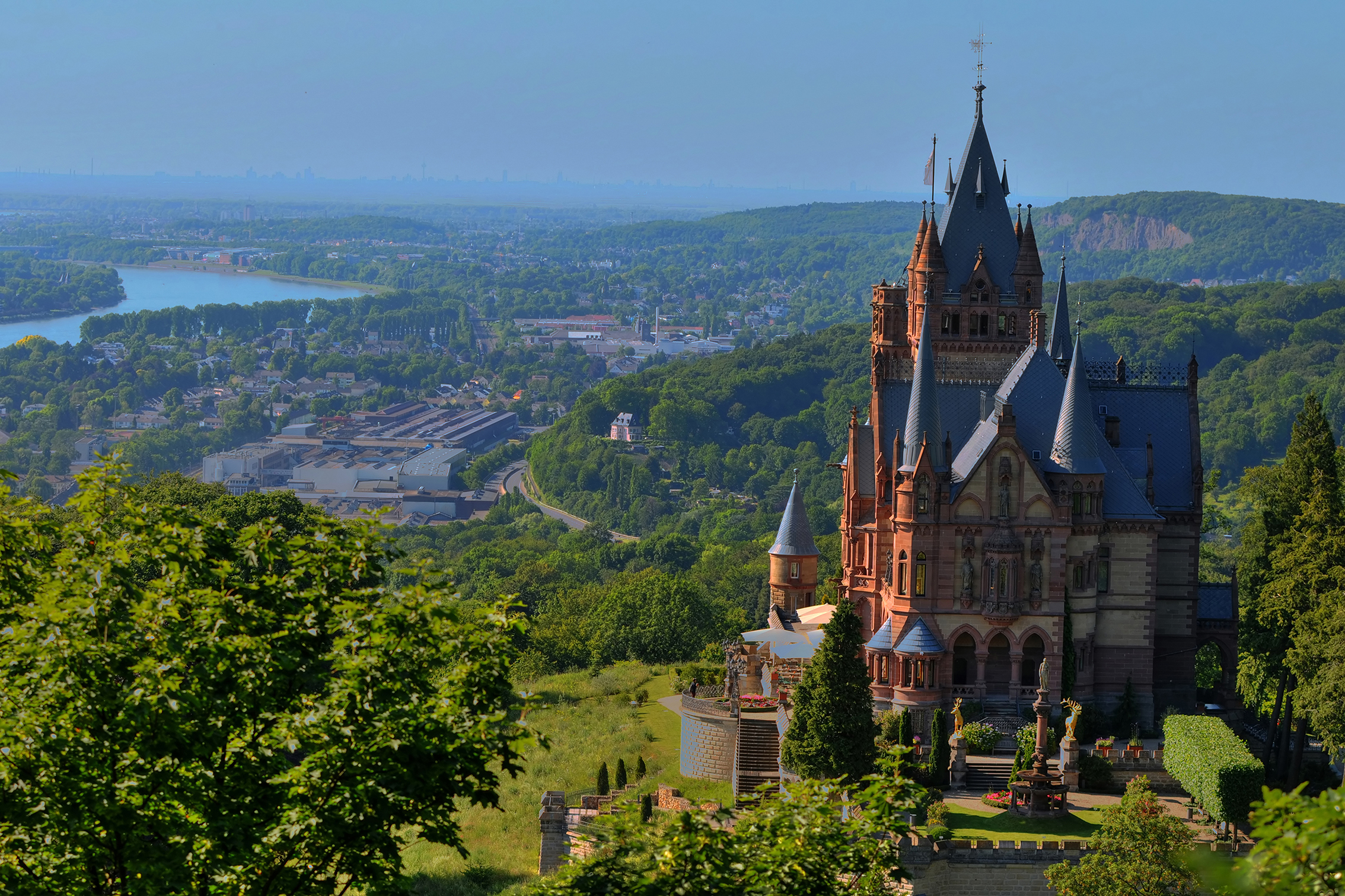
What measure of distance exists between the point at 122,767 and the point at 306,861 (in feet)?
10.6

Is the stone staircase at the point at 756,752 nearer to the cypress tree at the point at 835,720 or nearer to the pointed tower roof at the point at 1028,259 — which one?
the cypress tree at the point at 835,720

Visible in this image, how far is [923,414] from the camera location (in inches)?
2450

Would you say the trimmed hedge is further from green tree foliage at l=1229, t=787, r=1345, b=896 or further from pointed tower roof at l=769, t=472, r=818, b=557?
green tree foliage at l=1229, t=787, r=1345, b=896

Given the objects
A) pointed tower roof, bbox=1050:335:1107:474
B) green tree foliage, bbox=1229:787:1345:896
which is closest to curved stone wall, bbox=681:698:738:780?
pointed tower roof, bbox=1050:335:1107:474

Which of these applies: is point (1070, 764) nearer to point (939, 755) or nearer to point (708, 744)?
point (939, 755)

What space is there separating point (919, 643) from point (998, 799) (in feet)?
28.1

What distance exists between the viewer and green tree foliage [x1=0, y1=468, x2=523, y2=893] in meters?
27.2

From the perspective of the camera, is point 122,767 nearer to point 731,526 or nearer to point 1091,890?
point 1091,890

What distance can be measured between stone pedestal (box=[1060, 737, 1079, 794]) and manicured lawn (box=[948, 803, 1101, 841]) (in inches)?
70.3

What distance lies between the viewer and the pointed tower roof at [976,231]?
7200cm

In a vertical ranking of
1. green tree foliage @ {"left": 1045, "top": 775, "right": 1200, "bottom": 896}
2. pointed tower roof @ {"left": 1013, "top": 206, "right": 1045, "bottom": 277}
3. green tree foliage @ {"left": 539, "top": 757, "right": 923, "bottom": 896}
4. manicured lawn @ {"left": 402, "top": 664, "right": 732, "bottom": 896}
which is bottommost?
manicured lawn @ {"left": 402, "top": 664, "right": 732, "bottom": 896}

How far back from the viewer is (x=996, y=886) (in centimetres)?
4738

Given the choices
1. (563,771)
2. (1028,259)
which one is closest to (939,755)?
(563,771)

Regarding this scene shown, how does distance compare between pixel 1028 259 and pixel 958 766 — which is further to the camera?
pixel 1028 259
